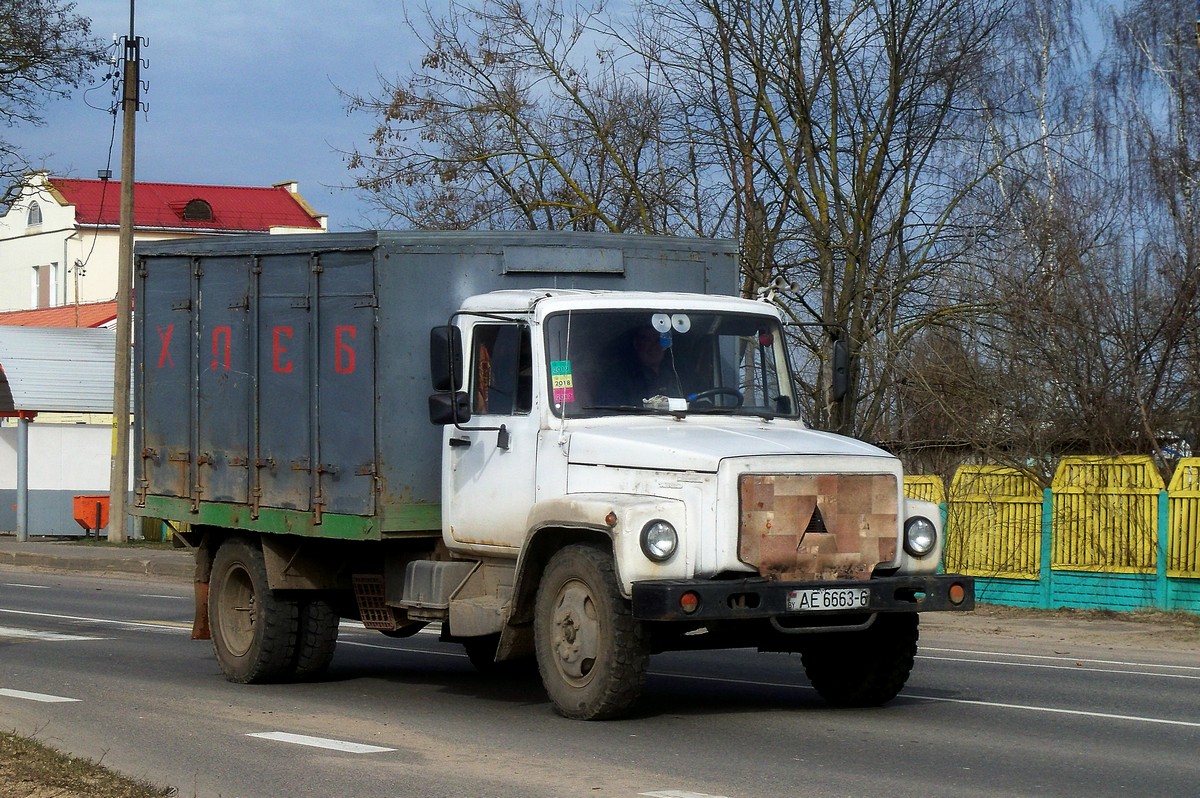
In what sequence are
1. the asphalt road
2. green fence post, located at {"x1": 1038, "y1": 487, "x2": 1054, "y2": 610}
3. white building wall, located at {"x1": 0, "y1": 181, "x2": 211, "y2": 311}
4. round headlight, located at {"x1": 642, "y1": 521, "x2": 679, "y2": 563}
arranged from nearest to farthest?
the asphalt road, round headlight, located at {"x1": 642, "y1": 521, "x2": 679, "y2": 563}, green fence post, located at {"x1": 1038, "y1": 487, "x2": 1054, "y2": 610}, white building wall, located at {"x1": 0, "y1": 181, "x2": 211, "y2": 311}

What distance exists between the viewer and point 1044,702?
10680mm

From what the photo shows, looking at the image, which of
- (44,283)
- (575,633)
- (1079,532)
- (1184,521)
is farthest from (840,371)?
(44,283)

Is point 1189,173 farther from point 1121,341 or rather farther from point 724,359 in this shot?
point 724,359

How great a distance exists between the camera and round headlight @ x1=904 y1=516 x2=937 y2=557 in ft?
31.2

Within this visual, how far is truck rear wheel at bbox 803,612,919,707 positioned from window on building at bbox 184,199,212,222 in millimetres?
73645

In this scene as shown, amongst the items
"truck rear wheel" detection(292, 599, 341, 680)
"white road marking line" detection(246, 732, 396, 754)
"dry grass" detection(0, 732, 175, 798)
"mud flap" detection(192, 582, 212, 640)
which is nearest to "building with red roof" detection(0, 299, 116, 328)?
"mud flap" detection(192, 582, 212, 640)

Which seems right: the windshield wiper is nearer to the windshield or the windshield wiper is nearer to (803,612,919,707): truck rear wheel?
the windshield

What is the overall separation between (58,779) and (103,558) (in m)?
21.7

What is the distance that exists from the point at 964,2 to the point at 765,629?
1503 centimetres

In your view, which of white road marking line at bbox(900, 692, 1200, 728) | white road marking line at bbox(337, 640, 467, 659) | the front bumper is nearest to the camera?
the front bumper

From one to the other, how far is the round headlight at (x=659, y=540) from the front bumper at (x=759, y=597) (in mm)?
153

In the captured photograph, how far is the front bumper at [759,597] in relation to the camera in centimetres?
861

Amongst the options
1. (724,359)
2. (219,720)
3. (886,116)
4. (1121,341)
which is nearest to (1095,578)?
(1121,341)

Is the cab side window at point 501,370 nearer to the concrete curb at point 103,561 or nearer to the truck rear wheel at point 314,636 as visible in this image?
the truck rear wheel at point 314,636
